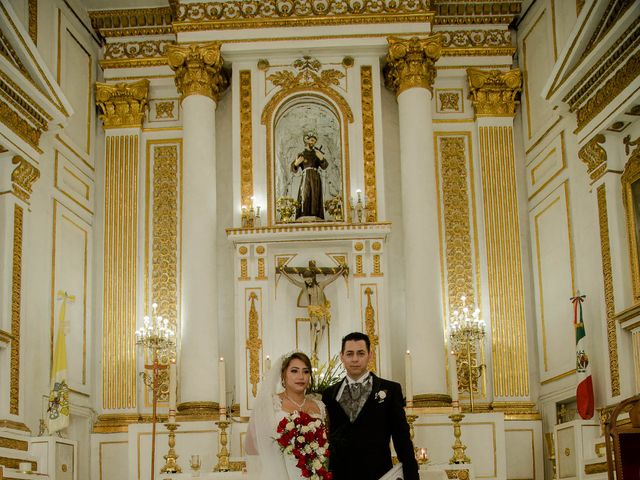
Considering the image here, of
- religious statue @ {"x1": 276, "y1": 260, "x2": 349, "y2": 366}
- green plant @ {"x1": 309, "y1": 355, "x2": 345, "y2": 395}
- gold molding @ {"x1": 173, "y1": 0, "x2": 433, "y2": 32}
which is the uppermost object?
gold molding @ {"x1": 173, "y1": 0, "x2": 433, "y2": 32}

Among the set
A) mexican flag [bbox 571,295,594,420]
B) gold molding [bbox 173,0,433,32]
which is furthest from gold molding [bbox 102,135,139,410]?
mexican flag [bbox 571,295,594,420]

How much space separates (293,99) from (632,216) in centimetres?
601

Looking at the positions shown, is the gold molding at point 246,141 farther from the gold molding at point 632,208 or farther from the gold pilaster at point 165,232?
the gold molding at point 632,208

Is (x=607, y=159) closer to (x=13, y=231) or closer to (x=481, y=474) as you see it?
(x=481, y=474)

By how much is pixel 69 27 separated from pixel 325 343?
6.05 metres

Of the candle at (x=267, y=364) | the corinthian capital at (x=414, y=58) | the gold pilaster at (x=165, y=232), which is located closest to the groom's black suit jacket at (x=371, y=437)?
the candle at (x=267, y=364)

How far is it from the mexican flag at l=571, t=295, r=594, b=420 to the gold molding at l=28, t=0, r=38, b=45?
7.93m

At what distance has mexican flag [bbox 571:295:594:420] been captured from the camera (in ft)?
41.1

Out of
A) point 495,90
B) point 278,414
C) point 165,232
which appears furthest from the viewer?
point 495,90

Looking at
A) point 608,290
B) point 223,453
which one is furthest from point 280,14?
point 223,453

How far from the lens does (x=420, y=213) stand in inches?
594

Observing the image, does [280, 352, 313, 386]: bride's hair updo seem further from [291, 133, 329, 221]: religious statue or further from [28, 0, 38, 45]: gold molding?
[28, 0, 38, 45]: gold molding

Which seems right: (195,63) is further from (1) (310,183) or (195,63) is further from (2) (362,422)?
(2) (362,422)

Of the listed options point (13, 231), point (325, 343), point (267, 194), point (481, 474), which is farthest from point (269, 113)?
point (481, 474)
